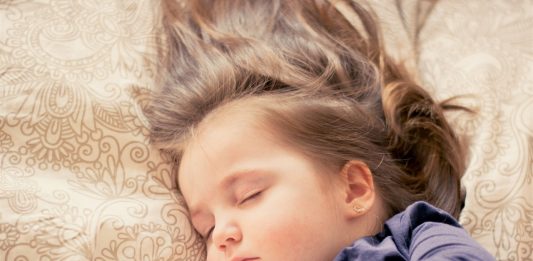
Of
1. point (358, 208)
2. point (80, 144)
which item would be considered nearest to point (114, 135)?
point (80, 144)

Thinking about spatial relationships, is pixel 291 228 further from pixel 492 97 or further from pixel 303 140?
pixel 492 97

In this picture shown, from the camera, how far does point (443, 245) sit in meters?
1.00

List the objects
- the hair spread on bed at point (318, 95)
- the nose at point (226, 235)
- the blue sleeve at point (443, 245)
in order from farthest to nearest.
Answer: the hair spread on bed at point (318, 95), the nose at point (226, 235), the blue sleeve at point (443, 245)

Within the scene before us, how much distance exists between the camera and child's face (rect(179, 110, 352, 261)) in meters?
1.07

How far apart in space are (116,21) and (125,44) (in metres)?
0.07

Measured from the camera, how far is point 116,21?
4.71 feet

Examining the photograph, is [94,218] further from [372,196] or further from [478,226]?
[478,226]

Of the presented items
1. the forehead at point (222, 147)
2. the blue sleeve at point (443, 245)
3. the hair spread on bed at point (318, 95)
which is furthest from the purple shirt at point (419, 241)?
the forehead at point (222, 147)

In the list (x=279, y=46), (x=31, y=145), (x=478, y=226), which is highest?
(x=279, y=46)

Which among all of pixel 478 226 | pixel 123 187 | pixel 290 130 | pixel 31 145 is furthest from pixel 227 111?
pixel 478 226

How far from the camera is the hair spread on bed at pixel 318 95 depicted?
1.21m

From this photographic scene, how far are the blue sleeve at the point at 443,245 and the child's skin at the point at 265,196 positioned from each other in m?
0.12

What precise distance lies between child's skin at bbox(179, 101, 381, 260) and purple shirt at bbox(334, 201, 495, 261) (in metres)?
0.05

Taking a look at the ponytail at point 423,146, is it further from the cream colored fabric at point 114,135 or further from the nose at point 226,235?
the nose at point 226,235
